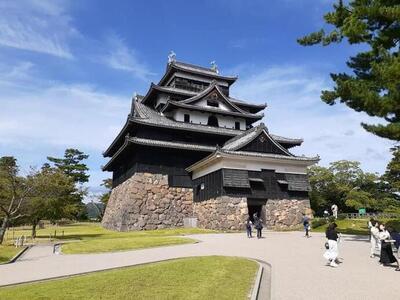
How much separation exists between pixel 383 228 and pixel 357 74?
9604mm

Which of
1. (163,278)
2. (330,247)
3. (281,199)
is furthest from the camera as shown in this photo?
(281,199)

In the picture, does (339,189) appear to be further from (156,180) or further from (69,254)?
(69,254)

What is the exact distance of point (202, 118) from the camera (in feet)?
132

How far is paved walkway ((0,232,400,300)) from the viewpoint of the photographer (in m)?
9.25

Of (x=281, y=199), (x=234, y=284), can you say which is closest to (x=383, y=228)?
(x=234, y=284)

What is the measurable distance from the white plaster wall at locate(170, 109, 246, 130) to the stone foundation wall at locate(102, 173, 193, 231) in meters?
8.00

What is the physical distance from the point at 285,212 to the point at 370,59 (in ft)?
53.3

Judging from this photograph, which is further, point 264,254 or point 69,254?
point 69,254

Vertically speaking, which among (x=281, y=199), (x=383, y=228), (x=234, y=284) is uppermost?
(x=281, y=199)

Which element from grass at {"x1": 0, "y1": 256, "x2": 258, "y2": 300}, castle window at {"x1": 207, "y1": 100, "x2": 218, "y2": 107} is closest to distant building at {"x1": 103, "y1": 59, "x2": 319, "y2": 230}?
castle window at {"x1": 207, "y1": 100, "x2": 218, "y2": 107}

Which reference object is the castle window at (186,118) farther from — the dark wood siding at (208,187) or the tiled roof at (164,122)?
the dark wood siding at (208,187)

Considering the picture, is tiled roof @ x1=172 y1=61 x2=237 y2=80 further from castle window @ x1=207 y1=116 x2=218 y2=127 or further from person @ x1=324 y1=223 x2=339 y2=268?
person @ x1=324 y1=223 x2=339 y2=268

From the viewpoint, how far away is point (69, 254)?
1853 cm

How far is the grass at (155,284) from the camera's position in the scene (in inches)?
353
